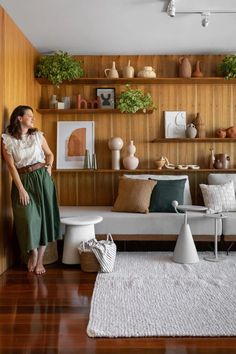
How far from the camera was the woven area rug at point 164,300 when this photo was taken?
2721mm

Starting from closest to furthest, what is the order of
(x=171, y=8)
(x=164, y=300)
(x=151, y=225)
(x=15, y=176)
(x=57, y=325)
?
(x=57, y=325)
(x=164, y=300)
(x=171, y=8)
(x=15, y=176)
(x=151, y=225)

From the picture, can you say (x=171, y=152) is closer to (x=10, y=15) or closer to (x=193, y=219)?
(x=193, y=219)

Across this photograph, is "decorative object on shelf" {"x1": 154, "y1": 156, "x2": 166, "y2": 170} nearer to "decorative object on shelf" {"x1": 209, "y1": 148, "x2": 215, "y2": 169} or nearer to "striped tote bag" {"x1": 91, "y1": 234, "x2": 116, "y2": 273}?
"decorative object on shelf" {"x1": 209, "y1": 148, "x2": 215, "y2": 169}

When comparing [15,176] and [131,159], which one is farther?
[131,159]

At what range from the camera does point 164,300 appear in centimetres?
326

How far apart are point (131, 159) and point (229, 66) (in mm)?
1725

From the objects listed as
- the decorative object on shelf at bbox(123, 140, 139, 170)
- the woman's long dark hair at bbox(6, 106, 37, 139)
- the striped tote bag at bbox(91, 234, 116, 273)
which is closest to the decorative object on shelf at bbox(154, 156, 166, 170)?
the decorative object on shelf at bbox(123, 140, 139, 170)

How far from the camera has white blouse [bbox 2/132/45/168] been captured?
406 cm

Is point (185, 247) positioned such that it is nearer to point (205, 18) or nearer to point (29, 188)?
point (29, 188)

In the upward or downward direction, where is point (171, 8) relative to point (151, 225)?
upward

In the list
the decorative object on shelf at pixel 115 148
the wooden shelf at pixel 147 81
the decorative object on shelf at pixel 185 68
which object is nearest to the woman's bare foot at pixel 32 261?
the decorative object on shelf at pixel 115 148

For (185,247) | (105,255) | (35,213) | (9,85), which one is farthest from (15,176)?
(185,247)

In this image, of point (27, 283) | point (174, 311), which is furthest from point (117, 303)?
point (27, 283)

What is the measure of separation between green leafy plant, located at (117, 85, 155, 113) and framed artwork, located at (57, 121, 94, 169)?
1.86ft
